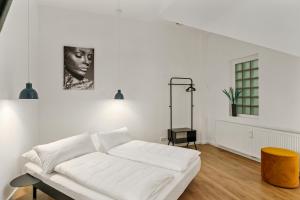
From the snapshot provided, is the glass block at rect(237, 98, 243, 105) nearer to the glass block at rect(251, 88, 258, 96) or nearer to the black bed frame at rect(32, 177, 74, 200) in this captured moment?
the glass block at rect(251, 88, 258, 96)

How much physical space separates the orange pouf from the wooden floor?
0.10 m

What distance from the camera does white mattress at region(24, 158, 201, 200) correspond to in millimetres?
2050

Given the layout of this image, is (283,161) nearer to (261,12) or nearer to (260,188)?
(260,188)

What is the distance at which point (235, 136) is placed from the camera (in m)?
4.47

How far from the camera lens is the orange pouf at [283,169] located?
2.86 m

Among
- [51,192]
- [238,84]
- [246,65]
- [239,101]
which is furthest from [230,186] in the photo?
[246,65]

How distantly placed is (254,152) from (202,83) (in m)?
2.29

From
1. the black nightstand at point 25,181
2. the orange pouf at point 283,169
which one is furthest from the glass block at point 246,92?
the black nightstand at point 25,181

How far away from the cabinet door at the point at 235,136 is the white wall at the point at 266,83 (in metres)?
0.20

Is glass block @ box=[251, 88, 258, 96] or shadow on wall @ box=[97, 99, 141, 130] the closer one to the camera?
glass block @ box=[251, 88, 258, 96]

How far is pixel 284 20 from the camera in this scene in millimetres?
1910

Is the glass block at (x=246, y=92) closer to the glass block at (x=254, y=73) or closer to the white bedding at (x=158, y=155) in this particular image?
the glass block at (x=254, y=73)

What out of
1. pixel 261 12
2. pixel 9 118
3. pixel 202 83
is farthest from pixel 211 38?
pixel 9 118

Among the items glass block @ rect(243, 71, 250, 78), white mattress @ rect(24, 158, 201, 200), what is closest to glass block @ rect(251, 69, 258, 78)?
glass block @ rect(243, 71, 250, 78)
